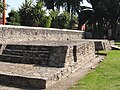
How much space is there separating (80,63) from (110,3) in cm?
3305

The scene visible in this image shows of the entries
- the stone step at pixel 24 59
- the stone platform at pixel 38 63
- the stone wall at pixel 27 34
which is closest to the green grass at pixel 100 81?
the stone platform at pixel 38 63

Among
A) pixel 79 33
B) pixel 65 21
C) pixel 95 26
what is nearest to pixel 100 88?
pixel 79 33

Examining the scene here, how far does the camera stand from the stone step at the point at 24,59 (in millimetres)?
10370

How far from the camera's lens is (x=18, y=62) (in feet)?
35.3

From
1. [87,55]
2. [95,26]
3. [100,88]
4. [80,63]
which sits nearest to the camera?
[100,88]

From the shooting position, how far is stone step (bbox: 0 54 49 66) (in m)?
10.4

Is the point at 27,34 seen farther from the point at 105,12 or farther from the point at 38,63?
the point at 105,12

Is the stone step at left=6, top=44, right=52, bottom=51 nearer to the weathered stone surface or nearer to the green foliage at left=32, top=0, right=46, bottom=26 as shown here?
the weathered stone surface

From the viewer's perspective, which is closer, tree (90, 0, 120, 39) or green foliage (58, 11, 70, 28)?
green foliage (58, 11, 70, 28)

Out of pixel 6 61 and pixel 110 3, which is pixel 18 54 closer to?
pixel 6 61

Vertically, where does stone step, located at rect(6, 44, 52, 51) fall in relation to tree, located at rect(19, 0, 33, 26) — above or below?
below

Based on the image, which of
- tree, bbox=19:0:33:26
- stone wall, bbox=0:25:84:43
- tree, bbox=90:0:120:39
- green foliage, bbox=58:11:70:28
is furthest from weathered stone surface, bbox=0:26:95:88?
tree, bbox=90:0:120:39

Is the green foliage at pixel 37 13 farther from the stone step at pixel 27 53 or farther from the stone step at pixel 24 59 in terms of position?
the stone step at pixel 24 59

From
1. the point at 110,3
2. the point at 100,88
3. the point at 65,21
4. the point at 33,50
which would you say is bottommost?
the point at 100,88
